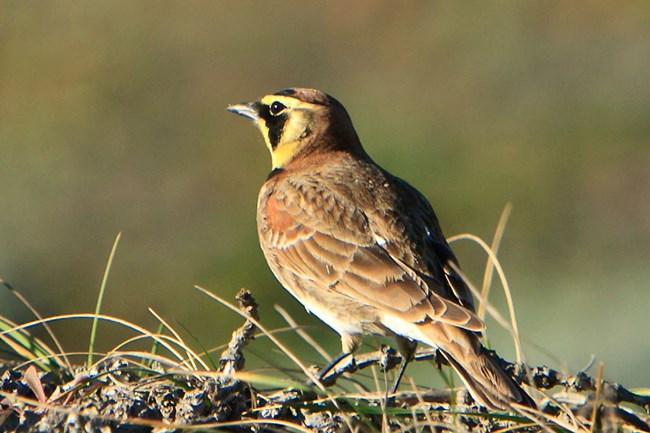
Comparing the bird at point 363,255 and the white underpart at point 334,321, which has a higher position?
the bird at point 363,255

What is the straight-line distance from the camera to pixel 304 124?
764 cm

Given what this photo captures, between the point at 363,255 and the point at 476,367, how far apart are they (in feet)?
3.46

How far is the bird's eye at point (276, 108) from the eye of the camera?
25.2 feet

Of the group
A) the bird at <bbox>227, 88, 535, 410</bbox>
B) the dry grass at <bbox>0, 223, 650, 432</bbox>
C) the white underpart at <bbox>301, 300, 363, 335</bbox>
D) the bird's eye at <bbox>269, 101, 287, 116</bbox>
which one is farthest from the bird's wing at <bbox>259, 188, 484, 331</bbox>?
the bird's eye at <bbox>269, 101, 287, 116</bbox>

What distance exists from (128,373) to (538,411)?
1.70 metres

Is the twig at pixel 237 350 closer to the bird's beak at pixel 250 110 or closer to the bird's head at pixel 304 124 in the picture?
the bird's head at pixel 304 124

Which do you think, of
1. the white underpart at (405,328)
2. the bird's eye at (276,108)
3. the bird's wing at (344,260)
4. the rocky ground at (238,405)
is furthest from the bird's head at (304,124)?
the rocky ground at (238,405)

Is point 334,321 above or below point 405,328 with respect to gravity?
below

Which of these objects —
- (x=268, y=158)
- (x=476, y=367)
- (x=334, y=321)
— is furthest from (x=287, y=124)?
(x=268, y=158)

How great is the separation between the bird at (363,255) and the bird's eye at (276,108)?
0.01 meters

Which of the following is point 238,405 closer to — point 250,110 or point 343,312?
point 343,312

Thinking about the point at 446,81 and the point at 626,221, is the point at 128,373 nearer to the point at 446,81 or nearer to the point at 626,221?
the point at 626,221

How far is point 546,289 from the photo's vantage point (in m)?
12.4

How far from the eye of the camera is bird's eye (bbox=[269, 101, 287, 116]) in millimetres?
7668
